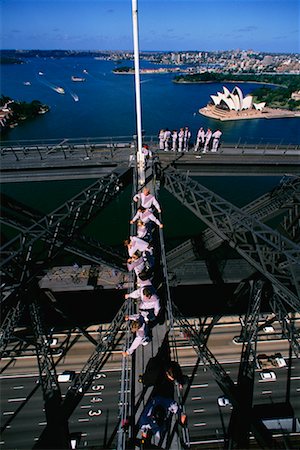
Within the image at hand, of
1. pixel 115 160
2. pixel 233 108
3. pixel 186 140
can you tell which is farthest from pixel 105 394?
pixel 233 108

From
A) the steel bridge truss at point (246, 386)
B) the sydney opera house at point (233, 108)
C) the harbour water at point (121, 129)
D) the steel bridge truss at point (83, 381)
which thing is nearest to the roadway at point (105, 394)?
the steel bridge truss at point (83, 381)

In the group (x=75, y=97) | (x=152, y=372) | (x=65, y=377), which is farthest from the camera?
(x=75, y=97)

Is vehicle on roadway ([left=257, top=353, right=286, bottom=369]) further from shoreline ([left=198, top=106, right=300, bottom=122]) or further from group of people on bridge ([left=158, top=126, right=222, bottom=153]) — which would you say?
shoreline ([left=198, top=106, right=300, bottom=122])

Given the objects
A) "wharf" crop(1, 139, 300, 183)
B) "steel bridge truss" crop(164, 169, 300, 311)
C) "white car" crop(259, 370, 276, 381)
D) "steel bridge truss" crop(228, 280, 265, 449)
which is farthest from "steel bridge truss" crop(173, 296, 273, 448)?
"wharf" crop(1, 139, 300, 183)

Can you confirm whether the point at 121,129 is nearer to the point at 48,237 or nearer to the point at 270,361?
the point at 48,237

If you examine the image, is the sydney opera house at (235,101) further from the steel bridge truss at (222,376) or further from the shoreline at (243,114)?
the steel bridge truss at (222,376)
